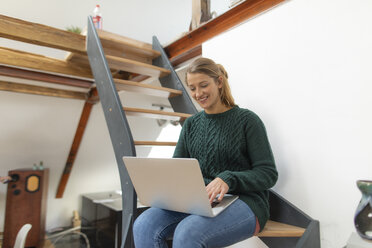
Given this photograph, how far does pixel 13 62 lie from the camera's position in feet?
7.84

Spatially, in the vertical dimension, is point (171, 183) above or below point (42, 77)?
below

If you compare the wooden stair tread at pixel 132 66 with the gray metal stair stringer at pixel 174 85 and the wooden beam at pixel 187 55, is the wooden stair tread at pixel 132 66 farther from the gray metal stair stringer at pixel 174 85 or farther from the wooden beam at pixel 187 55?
the wooden beam at pixel 187 55

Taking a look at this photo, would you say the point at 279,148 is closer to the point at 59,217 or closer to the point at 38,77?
the point at 38,77

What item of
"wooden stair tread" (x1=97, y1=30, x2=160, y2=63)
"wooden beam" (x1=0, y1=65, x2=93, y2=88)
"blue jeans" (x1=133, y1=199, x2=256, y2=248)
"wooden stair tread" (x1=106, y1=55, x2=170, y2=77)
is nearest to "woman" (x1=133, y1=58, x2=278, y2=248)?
"blue jeans" (x1=133, y1=199, x2=256, y2=248)

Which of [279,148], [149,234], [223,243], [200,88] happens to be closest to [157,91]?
[200,88]

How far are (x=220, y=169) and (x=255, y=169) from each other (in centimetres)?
17

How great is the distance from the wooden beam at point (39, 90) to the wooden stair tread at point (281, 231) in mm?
2918

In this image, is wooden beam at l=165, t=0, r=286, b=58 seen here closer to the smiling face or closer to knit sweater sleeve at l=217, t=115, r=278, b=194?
the smiling face

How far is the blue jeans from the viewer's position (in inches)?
33.8

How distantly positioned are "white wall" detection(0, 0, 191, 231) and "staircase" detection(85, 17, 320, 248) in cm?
80

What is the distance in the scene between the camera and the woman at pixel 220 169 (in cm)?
89

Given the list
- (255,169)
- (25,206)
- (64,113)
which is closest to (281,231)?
(255,169)

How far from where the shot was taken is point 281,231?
3.53 ft

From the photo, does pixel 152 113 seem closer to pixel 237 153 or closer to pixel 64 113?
pixel 237 153
